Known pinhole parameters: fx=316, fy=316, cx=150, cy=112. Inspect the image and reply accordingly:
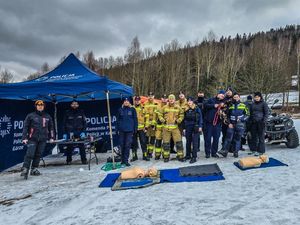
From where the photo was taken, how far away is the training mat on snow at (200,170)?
21.2 feet

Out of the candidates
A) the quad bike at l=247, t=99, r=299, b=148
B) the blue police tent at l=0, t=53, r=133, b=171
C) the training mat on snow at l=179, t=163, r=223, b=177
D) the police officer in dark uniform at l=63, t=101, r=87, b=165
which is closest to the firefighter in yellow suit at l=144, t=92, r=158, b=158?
the blue police tent at l=0, t=53, r=133, b=171

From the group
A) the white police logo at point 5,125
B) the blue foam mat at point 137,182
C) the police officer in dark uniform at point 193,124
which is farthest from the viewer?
the white police logo at point 5,125

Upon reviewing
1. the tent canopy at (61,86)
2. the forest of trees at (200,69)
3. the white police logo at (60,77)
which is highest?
the forest of trees at (200,69)

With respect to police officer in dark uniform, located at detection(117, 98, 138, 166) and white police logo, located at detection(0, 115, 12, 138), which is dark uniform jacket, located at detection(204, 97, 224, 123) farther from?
white police logo, located at detection(0, 115, 12, 138)

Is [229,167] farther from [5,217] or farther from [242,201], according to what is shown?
[5,217]

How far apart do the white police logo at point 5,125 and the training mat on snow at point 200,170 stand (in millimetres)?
5122

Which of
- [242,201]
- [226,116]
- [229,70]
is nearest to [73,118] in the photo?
[226,116]

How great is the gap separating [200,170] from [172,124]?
6.27 feet

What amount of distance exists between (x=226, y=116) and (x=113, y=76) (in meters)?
39.5

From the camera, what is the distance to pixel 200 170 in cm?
684

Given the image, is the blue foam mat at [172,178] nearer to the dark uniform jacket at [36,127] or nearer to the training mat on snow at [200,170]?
the training mat on snow at [200,170]

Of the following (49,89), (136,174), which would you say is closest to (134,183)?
(136,174)

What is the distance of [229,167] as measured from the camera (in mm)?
7172

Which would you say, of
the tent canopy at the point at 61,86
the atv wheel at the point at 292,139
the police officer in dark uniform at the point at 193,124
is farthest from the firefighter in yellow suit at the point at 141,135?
the atv wheel at the point at 292,139
